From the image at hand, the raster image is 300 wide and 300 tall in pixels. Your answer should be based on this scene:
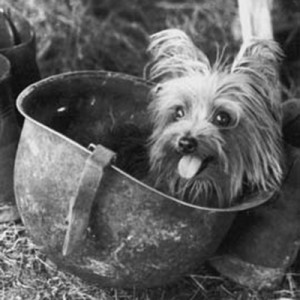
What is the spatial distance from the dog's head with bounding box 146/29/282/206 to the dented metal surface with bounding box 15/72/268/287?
0.14 m

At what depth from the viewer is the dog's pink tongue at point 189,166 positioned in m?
2.07

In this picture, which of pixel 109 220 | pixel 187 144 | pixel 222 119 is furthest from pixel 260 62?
pixel 109 220

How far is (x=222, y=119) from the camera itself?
2094 mm

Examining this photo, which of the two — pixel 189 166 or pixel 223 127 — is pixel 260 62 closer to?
pixel 223 127

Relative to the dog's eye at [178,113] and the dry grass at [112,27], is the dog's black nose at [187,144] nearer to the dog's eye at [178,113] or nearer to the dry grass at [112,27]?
the dog's eye at [178,113]

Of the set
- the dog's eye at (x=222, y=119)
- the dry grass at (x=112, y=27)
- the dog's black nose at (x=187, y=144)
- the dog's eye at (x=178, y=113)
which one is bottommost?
the dry grass at (x=112, y=27)

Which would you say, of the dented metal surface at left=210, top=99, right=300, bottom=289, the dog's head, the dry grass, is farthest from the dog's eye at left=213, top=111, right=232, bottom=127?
the dry grass

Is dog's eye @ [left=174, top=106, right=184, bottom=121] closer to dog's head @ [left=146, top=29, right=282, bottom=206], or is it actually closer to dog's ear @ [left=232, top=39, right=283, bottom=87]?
dog's head @ [left=146, top=29, right=282, bottom=206]

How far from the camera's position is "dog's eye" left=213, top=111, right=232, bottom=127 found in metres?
2.09

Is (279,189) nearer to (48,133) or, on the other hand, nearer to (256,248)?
(256,248)

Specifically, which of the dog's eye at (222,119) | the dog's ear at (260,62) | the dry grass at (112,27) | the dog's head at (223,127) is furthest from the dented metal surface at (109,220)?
the dry grass at (112,27)

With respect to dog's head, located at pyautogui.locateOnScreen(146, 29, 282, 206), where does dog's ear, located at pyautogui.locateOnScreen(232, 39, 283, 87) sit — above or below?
above

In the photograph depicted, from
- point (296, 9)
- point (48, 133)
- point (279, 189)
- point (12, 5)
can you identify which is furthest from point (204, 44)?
point (48, 133)

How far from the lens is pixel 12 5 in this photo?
3467 millimetres
